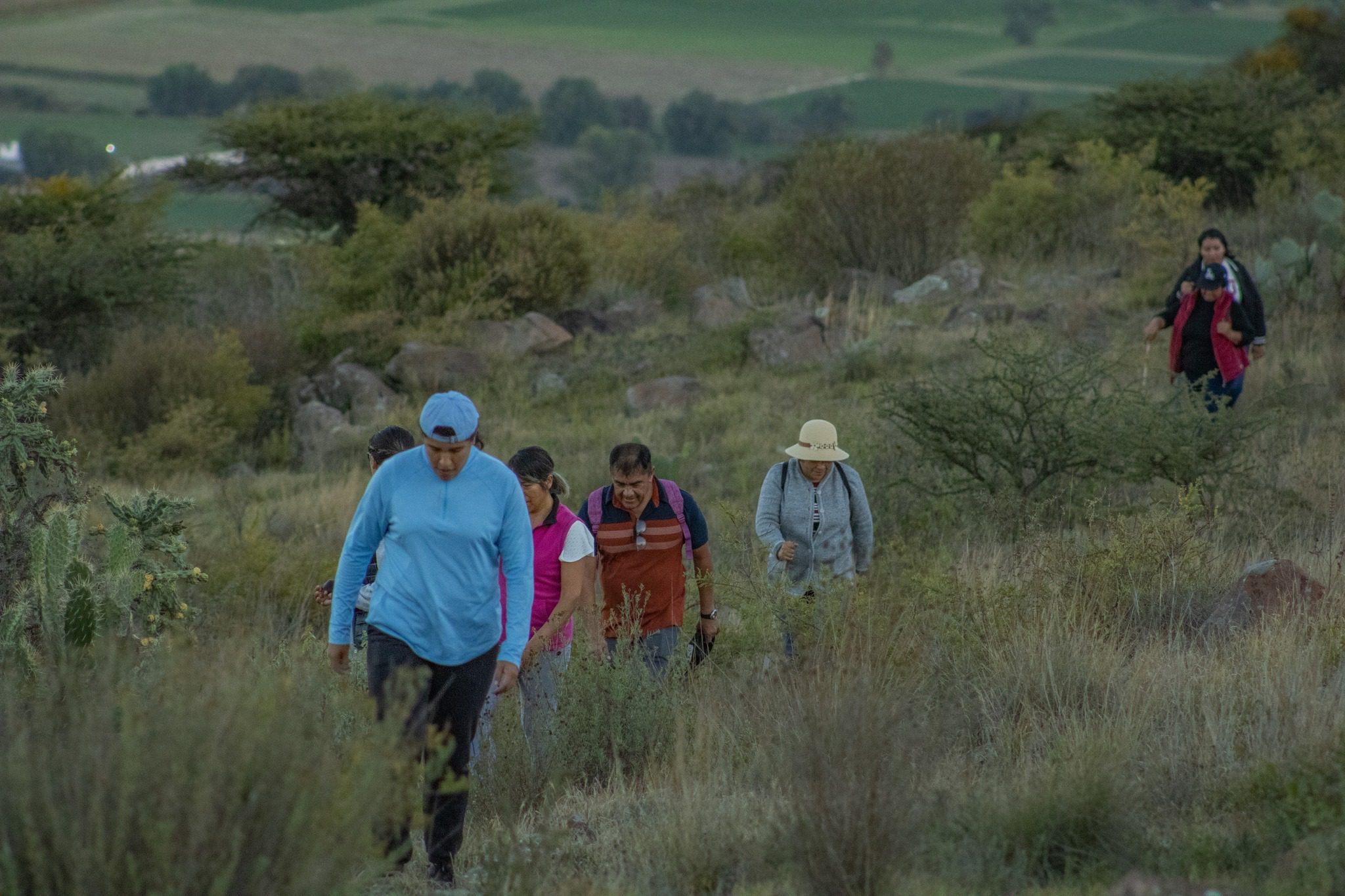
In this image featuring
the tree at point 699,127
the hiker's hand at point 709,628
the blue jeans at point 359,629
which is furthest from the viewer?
the tree at point 699,127

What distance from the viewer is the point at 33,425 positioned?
743 cm

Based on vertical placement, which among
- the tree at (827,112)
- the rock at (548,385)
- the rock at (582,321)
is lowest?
the tree at (827,112)

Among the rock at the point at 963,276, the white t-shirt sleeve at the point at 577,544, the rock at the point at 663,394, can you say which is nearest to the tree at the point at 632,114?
the rock at the point at 963,276

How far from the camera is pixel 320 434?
17.2 m

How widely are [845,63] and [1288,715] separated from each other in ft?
439

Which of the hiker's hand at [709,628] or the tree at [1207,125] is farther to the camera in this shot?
the tree at [1207,125]

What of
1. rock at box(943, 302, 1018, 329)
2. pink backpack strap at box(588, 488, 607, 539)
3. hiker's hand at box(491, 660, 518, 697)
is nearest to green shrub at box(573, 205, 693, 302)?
rock at box(943, 302, 1018, 329)

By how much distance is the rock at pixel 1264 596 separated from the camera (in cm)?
737

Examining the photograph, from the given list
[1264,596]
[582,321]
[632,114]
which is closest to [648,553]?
[1264,596]

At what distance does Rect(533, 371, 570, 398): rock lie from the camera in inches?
689

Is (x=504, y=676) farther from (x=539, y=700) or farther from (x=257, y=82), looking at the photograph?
(x=257, y=82)

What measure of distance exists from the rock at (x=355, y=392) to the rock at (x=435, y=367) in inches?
10.2

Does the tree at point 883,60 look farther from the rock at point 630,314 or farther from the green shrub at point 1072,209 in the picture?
the rock at point 630,314

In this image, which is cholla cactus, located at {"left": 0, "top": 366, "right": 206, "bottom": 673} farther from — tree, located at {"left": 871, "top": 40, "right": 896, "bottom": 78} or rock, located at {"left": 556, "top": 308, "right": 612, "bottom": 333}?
tree, located at {"left": 871, "top": 40, "right": 896, "bottom": 78}
